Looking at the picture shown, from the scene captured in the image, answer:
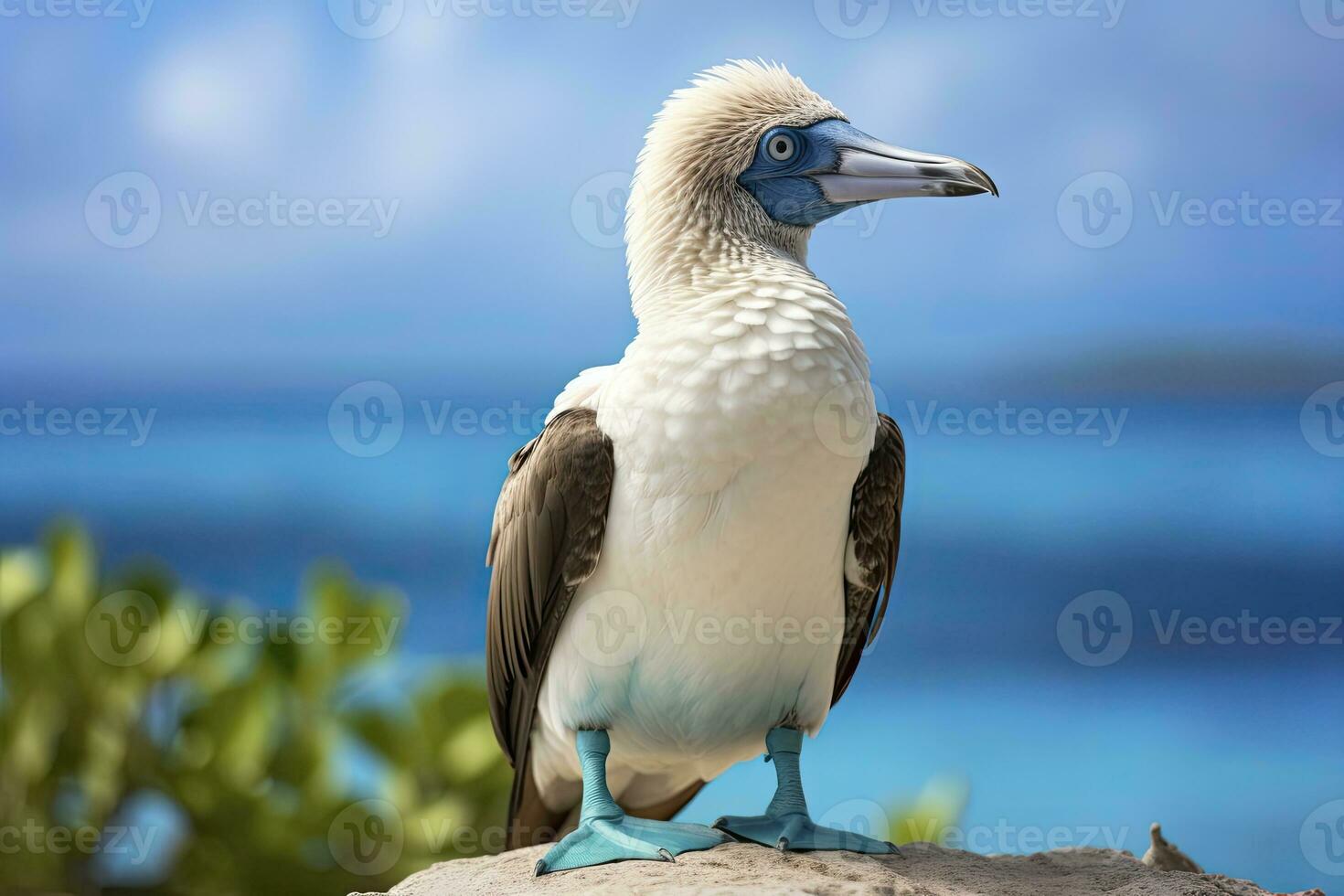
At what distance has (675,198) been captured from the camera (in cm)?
276

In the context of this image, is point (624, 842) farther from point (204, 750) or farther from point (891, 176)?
point (204, 750)

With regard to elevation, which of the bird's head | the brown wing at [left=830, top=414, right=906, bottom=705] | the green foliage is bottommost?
the green foliage

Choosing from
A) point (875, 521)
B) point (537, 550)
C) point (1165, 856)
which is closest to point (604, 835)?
point (537, 550)

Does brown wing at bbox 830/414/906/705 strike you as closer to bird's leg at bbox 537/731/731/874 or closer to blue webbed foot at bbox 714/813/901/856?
blue webbed foot at bbox 714/813/901/856

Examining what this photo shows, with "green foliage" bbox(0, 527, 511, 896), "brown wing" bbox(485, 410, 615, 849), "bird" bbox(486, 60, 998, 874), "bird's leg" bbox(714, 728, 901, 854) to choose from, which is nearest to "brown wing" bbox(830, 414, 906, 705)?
"bird" bbox(486, 60, 998, 874)

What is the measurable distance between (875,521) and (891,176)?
782 mm

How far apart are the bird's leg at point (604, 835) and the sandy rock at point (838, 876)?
0.03 meters

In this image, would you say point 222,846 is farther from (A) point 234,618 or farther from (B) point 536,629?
(B) point 536,629

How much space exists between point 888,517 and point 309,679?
10.1 feet

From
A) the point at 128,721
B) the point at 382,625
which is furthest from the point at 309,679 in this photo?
the point at 128,721

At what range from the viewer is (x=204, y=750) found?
4805mm

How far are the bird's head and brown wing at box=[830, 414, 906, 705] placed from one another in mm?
535

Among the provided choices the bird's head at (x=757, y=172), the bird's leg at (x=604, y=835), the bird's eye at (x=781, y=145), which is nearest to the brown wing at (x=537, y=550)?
the bird's leg at (x=604, y=835)

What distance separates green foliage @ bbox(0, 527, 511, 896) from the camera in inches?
189
